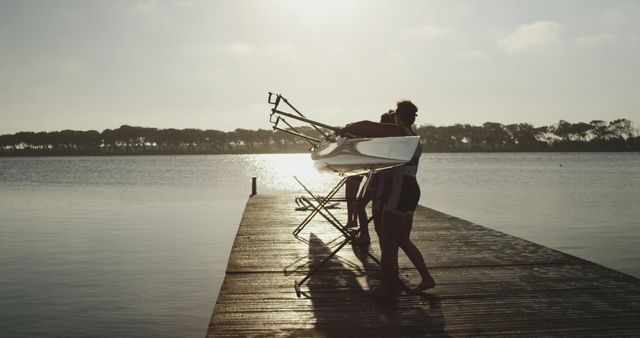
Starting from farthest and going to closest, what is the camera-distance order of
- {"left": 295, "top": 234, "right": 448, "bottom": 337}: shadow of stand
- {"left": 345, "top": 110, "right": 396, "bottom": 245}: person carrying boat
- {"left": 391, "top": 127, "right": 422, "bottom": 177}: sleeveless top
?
{"left": 345, "top": 110, "right": 396, "bottom": 245}: person carrying boat < {"left": 391, "top": 127, "right": 422, "bottom": 177}: sleeveless top < {"left": 295, "top": 234, "right": 448, "bottom": 337}: shadow of stand

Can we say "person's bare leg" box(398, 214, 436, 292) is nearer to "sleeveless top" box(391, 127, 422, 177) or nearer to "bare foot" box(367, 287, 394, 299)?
"bare foot" box(367, 287, 394, 299)

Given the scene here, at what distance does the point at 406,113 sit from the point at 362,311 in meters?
2.21

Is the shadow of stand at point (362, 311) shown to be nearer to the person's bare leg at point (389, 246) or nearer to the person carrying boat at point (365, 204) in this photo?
the person's bare leg at point (389, 246)

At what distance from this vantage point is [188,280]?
12.2 metres

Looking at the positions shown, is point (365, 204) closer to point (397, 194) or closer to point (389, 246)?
point (389, 246)

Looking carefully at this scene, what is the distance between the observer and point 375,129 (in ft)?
16.9

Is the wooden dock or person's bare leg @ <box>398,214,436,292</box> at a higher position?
person's bare leg @ <box>398,214,436,292</box>

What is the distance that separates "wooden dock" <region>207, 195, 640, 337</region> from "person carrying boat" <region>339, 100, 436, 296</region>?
0.48 metres

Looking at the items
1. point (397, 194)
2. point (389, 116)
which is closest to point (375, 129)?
point (397, 194)

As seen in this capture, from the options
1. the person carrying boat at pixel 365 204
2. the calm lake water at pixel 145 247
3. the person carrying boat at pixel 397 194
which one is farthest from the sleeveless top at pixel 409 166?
the calm lake water at pixel 145 247

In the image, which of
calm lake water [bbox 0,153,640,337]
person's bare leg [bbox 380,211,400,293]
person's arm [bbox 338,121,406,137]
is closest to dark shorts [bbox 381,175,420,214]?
person's bare leg [bbox 380,211,400,293]

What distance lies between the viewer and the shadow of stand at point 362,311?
4602 millimetres

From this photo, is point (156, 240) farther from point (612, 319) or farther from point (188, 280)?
point (612, 319)

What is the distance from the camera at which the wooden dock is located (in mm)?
4680
